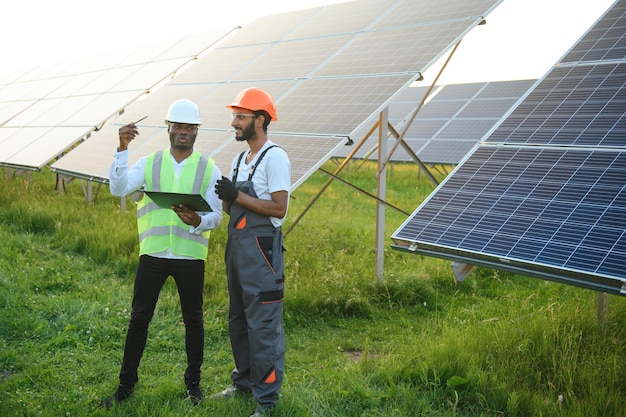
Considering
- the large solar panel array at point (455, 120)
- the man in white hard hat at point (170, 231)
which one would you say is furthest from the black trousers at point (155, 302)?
the large solar panel array at point (455, 120)

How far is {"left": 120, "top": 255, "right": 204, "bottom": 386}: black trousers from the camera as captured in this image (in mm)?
4469

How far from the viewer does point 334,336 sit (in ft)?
20.1

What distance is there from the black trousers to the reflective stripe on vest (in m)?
0.09

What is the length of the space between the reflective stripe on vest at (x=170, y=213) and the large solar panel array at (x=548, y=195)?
145 centimetres

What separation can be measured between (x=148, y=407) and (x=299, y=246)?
4.23 meters

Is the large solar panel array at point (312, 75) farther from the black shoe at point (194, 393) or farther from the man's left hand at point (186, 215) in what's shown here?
the black shoe at point (194, 393)

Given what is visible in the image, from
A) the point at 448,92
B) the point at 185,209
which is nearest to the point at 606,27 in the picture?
the point at 185,209

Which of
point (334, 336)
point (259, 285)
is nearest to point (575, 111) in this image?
point (334, 336)

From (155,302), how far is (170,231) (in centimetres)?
50

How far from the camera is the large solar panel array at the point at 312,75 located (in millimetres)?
7000

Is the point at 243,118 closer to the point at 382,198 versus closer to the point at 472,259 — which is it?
the point at 472,259

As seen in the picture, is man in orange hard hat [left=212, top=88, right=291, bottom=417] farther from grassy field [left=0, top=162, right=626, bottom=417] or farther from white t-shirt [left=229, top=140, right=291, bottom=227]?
grassy field [left=0, top=162, right=626, bottom=417]

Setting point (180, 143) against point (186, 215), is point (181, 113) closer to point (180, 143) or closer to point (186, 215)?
point (180, 143)

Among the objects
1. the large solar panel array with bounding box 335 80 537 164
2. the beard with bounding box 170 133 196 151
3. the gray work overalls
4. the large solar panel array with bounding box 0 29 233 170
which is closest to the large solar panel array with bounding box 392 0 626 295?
the gray work overalls
